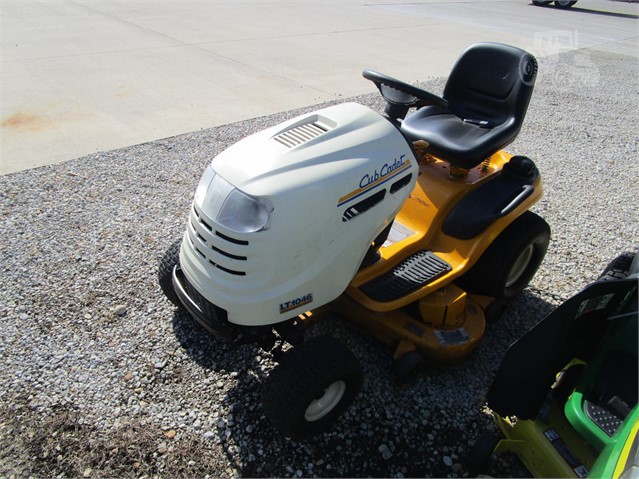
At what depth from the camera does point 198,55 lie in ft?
24.2

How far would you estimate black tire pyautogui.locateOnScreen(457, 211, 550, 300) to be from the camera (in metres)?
2.56

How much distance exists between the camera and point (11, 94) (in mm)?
5566

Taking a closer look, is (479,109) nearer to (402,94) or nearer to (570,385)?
(402,94)

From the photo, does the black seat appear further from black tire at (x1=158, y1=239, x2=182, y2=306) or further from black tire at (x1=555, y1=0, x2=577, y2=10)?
black tire at (x1=555, y1=0, x2=577, y2=10)

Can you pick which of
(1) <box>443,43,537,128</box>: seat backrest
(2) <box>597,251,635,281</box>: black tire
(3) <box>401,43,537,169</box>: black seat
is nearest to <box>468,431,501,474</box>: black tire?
(2) <box>597,251,635,281</box>: black tire

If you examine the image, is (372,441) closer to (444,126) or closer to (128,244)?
(444,126)

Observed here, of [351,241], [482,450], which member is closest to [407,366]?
[482,450]

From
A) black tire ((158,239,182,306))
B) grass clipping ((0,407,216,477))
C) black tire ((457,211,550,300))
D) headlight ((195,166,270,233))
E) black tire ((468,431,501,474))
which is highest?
headlight ((195,166,270,233))

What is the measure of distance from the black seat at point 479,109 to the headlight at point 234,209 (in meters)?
1.20

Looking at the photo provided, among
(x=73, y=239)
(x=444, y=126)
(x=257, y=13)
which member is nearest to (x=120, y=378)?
(x=73, y=239)

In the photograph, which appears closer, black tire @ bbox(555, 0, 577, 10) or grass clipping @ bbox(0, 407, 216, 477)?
grass clipping @ bbox(0, 407, 216, 477)

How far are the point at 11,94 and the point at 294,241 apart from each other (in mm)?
5238

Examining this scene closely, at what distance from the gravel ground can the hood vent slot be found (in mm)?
1087

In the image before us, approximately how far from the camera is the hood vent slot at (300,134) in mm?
1893
